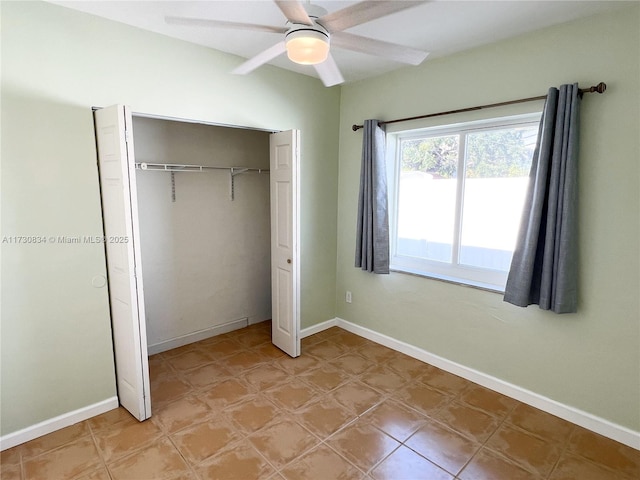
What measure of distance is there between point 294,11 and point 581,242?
2.13 metres

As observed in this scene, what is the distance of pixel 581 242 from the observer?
2.23m

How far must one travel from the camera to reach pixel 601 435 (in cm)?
223

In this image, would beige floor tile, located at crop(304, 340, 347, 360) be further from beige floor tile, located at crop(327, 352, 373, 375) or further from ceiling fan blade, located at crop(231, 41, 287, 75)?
ceiling fan blade, located at crop(231, 41, 287, 75)

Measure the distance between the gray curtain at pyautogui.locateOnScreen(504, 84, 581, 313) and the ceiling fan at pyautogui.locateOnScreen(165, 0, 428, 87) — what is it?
1032 mm

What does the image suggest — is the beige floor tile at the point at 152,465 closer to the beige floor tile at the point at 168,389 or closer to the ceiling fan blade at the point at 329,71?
the beige floor tile at the point at 168,389

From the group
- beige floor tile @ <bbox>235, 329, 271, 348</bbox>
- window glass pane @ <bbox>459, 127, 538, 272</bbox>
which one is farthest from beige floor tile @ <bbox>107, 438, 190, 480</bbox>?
window glass pane @ <bbox>459, 127, 538, 272</bbox>

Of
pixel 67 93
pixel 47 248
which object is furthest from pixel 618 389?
pixel 67 93

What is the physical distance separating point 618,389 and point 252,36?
327 centimetres

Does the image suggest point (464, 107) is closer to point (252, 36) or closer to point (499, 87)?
point (499, 87)

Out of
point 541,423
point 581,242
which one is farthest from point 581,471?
point 581,242

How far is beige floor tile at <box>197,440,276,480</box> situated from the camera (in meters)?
1.91

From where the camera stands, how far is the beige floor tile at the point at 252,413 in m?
2.31

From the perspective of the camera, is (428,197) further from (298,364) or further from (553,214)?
(298,364)

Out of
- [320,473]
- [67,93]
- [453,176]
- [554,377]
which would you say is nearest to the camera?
[320,473]
